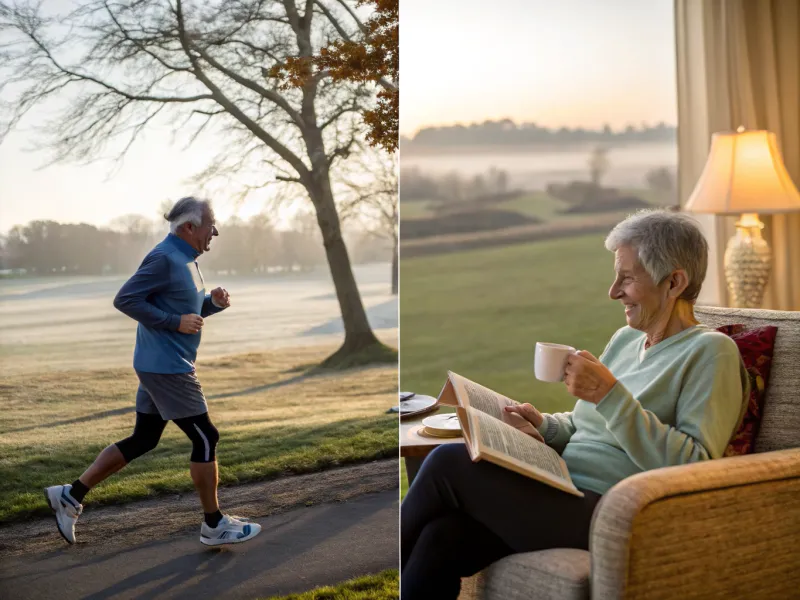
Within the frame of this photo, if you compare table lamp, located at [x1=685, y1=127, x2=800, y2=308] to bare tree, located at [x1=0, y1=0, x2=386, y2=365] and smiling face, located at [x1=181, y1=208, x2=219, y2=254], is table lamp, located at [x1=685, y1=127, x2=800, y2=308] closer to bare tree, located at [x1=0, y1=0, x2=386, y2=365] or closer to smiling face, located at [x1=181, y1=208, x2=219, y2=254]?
bare tree, located at [x1=0, y1=0, x2=386, y2=365]

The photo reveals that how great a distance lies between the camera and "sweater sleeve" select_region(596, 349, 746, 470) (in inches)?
64.3

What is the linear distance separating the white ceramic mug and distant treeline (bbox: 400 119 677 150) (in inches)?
234

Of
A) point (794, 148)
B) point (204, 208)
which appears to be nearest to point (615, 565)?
point (204, 208)

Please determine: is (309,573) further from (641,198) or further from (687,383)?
(641,198)

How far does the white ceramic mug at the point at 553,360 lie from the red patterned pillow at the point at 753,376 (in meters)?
0.46

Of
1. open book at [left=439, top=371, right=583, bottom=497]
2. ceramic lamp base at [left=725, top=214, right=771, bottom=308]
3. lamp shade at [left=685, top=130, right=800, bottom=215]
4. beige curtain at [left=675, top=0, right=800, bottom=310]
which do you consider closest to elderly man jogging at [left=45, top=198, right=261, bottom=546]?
open book at [left=439, top=371, right=583, bottom=497]

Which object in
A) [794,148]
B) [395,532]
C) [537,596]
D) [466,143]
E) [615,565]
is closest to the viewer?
[615,565]

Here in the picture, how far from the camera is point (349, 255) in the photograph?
2391mm

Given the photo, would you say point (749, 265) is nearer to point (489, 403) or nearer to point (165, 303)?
point (489, 403)

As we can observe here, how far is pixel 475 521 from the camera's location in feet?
5.71

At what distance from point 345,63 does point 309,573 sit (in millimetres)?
1437

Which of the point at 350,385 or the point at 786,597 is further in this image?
the point at 350,385

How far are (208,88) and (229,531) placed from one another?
122 centimetres

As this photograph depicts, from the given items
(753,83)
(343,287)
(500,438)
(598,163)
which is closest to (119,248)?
(343,287)
